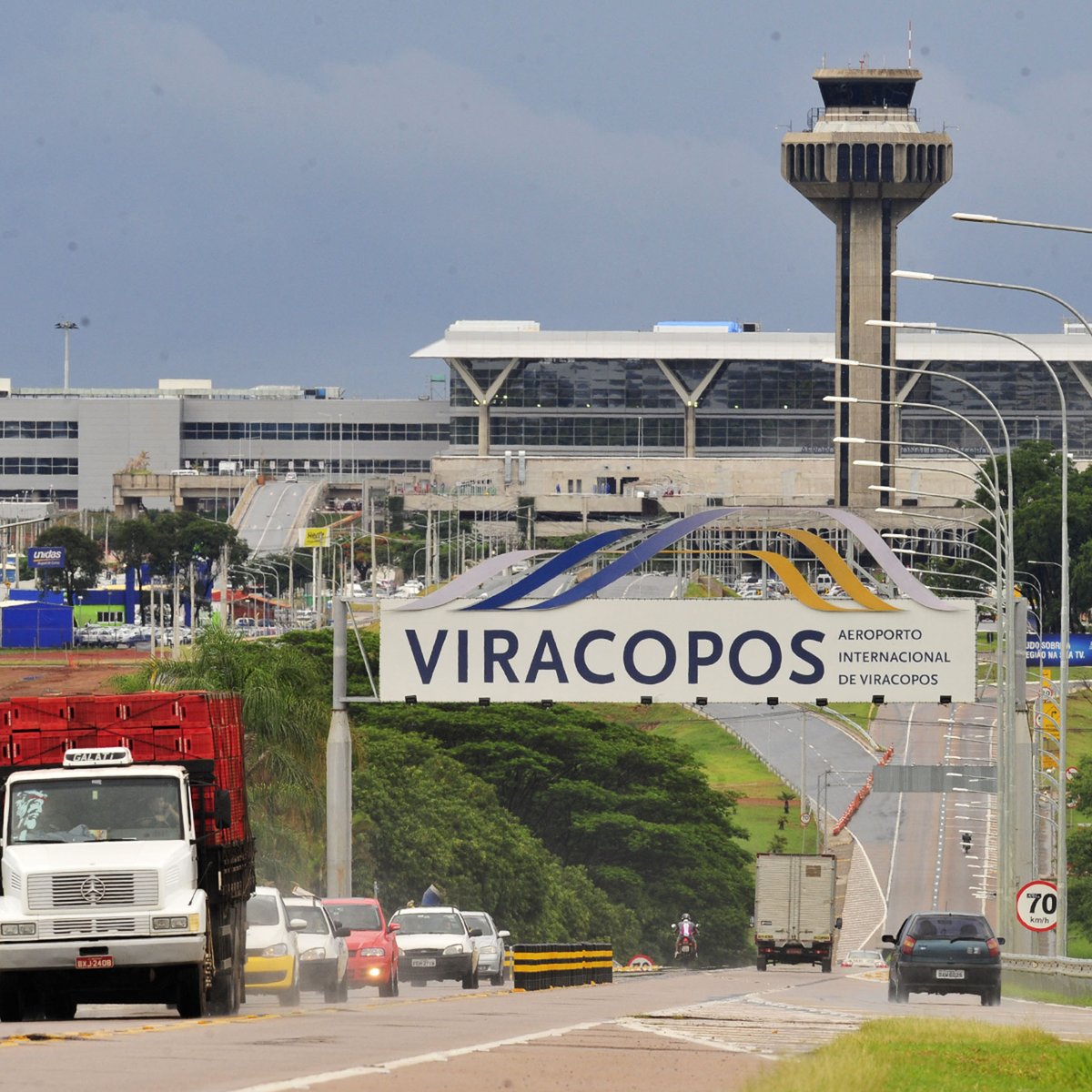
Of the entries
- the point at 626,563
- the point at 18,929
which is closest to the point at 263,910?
the point at 18,929

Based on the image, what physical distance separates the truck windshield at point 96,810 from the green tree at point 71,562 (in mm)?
154583

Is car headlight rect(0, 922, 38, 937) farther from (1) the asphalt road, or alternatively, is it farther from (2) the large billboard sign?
(2) the large billboard sign

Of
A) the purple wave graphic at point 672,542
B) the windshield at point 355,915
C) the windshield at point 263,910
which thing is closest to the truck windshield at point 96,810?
A: the windshield at point 263,910

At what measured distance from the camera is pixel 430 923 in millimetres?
42656

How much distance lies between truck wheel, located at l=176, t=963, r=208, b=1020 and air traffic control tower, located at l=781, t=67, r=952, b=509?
159 meters

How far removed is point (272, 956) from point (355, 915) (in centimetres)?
757

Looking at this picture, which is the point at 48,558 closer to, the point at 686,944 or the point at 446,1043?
the point at 686,944

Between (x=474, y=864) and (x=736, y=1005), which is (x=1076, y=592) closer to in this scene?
(x=474, y=864)

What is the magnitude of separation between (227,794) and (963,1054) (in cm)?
914

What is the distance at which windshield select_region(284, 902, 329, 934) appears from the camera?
3409 cm

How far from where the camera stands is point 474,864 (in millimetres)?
71062

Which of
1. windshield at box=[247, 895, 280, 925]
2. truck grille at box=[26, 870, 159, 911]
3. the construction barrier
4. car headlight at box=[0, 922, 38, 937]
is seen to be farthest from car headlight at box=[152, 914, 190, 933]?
the construction barrier

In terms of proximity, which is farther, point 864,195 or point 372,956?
point 864,195

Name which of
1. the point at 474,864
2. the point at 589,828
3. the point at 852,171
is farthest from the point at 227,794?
the point at 852,171
